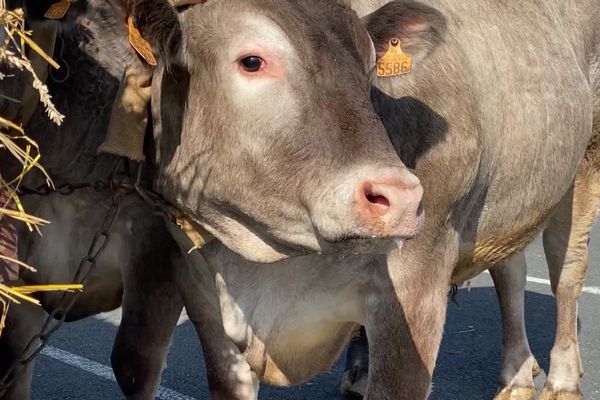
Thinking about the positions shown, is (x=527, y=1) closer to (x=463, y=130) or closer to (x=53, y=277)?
A: (x=463, y=130)

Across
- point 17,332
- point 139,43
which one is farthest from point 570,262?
point 139,43

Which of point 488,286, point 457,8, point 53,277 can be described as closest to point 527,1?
point 457,8

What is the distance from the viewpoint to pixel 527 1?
198 inches

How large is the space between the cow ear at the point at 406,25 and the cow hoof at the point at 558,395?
249 centimetres

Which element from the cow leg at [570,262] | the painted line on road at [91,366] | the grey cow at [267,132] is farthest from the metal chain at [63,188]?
the cow leg at [570,262]

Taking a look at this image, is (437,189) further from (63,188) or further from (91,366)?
(91,366)

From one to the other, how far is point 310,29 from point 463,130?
0.96m

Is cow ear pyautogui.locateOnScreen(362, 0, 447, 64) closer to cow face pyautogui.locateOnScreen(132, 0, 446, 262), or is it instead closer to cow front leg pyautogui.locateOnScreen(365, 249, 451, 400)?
cow face pyautogui.locateOnScreen(132, 0, 446, 262)

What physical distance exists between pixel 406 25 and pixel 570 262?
259cm

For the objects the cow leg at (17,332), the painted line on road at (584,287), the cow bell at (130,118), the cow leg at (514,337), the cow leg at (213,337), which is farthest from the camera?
the painted line on road at (584,287)

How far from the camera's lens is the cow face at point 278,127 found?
3.32 metres

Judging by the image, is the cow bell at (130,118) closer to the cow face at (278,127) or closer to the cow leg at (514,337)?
the cow face at (278,127)

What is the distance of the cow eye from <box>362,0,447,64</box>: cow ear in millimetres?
581

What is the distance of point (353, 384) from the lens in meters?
5.90
